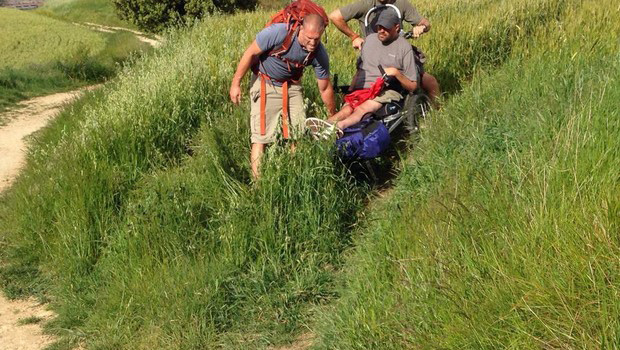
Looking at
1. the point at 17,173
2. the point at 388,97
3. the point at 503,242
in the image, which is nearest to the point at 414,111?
the point at 388,97

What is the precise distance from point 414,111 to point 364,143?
31.6 inches

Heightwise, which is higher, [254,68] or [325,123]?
[254,68]

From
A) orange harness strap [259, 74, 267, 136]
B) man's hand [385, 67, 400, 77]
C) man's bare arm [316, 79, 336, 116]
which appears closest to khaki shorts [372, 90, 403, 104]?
man's hand [385, 67, 400, 77]

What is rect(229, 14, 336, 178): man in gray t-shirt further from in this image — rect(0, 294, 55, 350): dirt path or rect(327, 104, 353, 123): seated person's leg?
rect(0, 294, 55, 350): dirt path

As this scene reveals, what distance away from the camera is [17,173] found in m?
7.89

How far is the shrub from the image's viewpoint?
23.3m

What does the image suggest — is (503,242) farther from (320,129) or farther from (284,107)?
(284,107)

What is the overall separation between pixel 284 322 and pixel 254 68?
236 centimetres

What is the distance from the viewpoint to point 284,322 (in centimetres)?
408

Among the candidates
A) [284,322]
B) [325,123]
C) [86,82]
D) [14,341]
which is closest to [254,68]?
[325,123]

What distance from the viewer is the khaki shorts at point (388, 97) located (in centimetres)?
566

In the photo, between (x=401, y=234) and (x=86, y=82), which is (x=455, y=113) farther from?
(x=86, y=82)

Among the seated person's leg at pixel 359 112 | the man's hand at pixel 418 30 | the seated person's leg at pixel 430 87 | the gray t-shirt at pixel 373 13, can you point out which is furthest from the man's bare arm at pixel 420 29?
the seated person's leg at pixel 359 112

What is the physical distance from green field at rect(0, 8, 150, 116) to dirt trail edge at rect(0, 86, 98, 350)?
682mm
